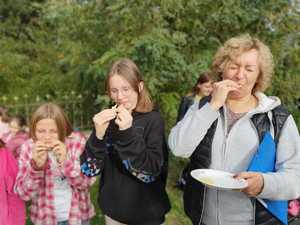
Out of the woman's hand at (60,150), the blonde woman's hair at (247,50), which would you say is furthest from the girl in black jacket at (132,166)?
the blonde woman's hair at (247,50)

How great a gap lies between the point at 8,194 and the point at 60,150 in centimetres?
57

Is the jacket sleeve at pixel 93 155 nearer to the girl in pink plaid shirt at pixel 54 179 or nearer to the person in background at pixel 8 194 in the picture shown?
the girl in pink plaid shirt at pixel 54 179

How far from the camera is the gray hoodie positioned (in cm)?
180

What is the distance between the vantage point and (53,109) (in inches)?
103

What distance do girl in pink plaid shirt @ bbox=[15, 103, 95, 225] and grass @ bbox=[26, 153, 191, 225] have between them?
1492 millimetres

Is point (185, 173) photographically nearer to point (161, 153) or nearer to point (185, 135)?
point (161, 153)

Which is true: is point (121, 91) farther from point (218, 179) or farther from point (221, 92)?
point (218, 179)

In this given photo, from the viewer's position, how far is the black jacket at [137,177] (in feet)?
7.16

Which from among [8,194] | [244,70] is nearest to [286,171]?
[244,70]

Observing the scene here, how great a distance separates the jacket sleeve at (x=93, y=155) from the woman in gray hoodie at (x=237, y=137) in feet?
1.24

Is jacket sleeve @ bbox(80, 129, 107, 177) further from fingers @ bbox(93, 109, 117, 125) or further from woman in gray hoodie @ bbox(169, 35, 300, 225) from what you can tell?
woman in gray hoodie @ bbox(169, 35, 300, 225)

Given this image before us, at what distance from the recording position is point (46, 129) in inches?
100

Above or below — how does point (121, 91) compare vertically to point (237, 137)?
above

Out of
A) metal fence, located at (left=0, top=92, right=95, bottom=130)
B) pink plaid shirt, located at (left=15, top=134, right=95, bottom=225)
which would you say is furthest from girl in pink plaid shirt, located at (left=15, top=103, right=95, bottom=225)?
metal fence, located at (left=0, top=92, right=95, bottom=130)
